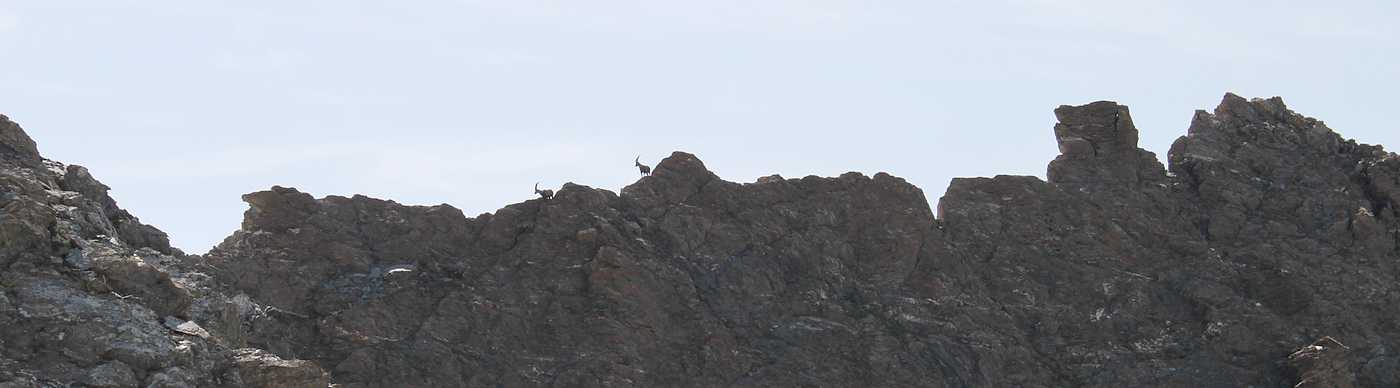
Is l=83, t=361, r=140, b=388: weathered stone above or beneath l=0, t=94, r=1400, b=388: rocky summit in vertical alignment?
beneath

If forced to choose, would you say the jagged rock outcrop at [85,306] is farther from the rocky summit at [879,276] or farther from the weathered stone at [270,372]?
the rocky summit at [879,276]

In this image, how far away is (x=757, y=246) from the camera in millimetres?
58062

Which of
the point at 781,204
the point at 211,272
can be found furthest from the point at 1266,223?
the point at 211,272

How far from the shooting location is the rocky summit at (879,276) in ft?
178

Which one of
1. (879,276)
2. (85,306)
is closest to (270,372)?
(85,306)

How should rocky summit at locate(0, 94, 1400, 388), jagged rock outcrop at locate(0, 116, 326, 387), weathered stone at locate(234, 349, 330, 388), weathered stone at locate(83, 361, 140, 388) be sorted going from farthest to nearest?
rocky summit at locate(0, 94, 1400, 388) < weathered stone at locate(234, 349, 330, 388) < jagged rock outcrop at locate(0, 116, 326, 387) < weathered stone at locate(83, 361, 140, 388)

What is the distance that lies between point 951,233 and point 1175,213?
24.1ft

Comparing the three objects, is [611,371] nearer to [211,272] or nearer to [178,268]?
[211,272]

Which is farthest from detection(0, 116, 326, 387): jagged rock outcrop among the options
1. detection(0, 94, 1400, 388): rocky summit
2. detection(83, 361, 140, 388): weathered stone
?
detection(0, 94, 1400, 388): rocky summit

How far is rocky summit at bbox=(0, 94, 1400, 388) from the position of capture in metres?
54.4

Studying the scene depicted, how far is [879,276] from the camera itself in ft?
191

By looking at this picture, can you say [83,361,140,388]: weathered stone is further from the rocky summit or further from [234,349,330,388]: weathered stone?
the rocky summit

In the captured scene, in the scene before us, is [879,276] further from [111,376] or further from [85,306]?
[111,376]

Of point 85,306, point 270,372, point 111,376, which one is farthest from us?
point 270,372
